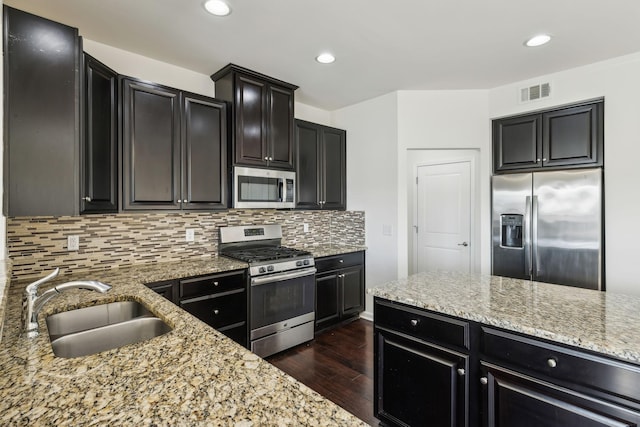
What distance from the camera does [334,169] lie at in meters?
4.00

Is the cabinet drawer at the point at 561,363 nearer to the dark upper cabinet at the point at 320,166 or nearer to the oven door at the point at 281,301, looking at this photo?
the oven door at the point at 281,301

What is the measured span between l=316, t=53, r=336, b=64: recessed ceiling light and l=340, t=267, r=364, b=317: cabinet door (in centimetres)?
220

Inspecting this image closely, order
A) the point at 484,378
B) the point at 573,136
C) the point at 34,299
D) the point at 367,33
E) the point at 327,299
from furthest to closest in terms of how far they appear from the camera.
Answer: the point at 327,299 < the point at 573,136 < the point at 367,33 < the point at 484,378 < the point at 34,299

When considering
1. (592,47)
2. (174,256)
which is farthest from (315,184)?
(592,47)

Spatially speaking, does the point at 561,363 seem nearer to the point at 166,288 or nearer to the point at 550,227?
the point at 550,227

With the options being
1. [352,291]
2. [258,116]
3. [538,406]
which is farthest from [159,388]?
[352,291]

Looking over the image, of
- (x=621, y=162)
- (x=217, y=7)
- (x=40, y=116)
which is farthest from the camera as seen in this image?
(x=621, y=162)

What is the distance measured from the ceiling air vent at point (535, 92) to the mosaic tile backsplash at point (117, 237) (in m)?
2.80

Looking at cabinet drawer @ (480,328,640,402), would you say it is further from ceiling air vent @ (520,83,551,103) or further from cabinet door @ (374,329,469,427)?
ceiling air vent @ (520,83,551,103)

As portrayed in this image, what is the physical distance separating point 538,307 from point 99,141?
2738mm

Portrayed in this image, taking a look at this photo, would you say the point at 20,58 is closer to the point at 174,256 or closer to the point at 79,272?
the point at 79,272

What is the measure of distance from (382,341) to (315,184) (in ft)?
7.37

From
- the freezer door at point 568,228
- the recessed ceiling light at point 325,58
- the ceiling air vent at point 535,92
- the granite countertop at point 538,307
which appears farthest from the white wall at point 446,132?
the granite countertop at point 538,307

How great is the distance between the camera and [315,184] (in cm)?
376
